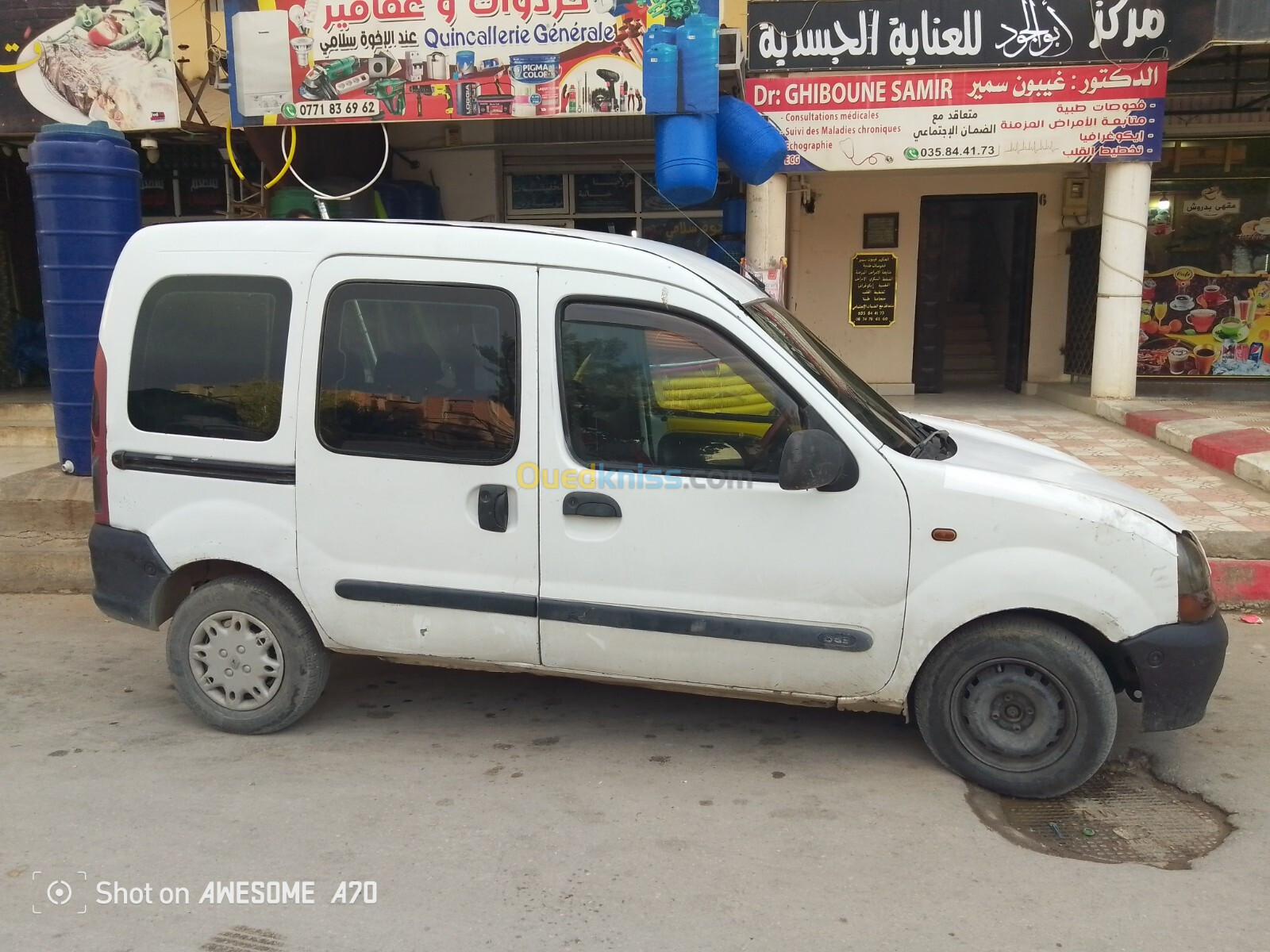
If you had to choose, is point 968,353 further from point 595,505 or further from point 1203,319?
point 595,505

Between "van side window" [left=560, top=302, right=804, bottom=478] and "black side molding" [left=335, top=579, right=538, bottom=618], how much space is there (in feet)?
2.01

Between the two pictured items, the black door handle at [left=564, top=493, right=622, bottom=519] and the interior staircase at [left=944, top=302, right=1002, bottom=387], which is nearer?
the black door handle at [left=564, top=493, right=622, bottom=519]

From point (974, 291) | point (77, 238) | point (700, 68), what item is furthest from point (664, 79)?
point (974, 291)

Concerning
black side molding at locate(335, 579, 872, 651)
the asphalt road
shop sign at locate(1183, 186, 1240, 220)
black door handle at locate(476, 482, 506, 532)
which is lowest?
the asphalt road

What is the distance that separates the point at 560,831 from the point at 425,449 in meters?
1.46

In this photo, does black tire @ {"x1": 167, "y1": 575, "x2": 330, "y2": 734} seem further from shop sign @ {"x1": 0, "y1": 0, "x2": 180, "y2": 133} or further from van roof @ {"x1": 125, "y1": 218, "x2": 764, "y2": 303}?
shop sign @ {"x1": 0, "y1": 0, "x2": 180, "y2": 133}

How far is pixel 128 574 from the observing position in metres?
4.25

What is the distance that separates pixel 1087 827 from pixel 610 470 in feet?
6.70

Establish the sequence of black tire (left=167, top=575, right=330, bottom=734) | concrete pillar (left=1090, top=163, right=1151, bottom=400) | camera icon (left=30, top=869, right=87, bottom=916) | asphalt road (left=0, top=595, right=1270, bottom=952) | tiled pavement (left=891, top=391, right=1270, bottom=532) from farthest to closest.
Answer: concrete pillar (left=1090, top=163, right=1151, bottom=400) → tiled pavement (left=891, top=391, right=1270, bottom=532) → black tire (left=167, top=575, right=330, bottom=734) → camera icon (left=30, top=869, right=87, bottom=916) → asphalt road (left=0, top=595, right=1270, bottom=952)

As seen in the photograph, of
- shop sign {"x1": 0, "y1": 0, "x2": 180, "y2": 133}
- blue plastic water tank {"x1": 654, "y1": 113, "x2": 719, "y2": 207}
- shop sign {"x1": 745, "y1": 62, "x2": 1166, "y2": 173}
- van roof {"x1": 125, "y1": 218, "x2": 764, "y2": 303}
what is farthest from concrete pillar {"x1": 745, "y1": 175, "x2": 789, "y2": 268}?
van roof {"x1": 125, "y1": 218, "x2": 764, "y2": 303}

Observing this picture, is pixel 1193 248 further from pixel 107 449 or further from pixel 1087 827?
pixel 107 449

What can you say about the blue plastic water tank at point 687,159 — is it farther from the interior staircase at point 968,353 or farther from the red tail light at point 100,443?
the interior staircase at point 968,353

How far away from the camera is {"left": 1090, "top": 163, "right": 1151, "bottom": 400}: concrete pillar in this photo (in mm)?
Answer: 10070

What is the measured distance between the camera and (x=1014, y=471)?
3773mm
